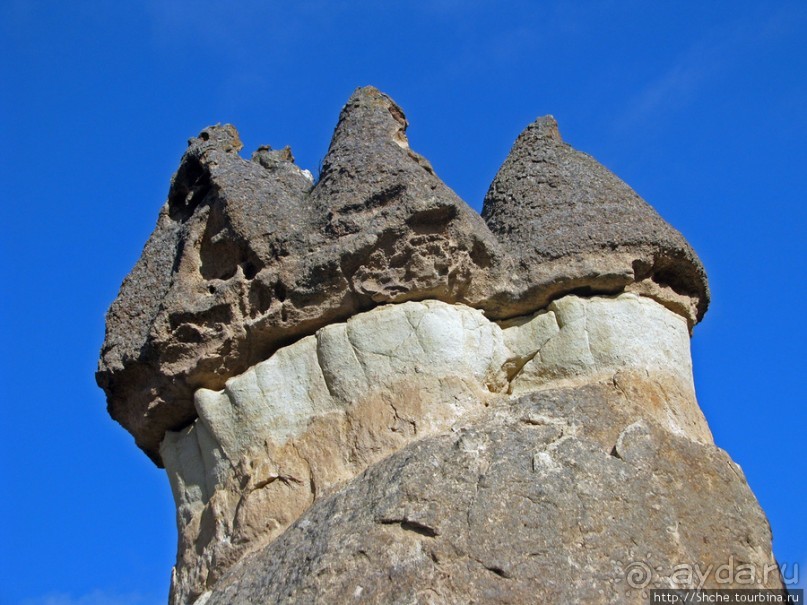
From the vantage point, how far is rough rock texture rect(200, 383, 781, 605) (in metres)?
5.91

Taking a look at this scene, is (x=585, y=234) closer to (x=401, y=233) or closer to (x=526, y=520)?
(x=401, y=233)

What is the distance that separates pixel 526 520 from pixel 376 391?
140 centimetres

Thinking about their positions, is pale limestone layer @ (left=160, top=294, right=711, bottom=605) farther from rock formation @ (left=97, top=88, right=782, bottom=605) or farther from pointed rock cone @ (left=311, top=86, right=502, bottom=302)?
pointed rock cone @ (left=311, top=86, right=502, bottom=302)

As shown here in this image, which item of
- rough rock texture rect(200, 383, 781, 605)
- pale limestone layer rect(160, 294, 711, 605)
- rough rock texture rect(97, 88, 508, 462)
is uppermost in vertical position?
rough rock texture rect(97, 88, 508, 462)

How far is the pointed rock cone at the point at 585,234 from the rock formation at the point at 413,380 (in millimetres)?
15

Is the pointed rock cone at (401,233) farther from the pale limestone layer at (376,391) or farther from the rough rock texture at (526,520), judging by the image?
the rough rock texture at (526,520)

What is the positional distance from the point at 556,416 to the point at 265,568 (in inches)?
69.1

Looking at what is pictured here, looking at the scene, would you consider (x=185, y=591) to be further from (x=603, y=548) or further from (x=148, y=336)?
(x=603, y=548)

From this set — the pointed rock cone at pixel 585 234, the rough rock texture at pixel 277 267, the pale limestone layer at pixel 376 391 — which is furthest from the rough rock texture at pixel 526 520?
the rough rock texture at pixel 277 267

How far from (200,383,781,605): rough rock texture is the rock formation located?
1 centimetres

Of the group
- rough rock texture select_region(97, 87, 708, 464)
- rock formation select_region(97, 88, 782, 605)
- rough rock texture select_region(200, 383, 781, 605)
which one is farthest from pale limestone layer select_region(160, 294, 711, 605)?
rough rock texture select_region(200, 383, 781, 605)

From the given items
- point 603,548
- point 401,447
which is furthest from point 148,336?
point 603,548

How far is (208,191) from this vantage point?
8.21 metres

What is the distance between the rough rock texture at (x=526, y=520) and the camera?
5906 mm
